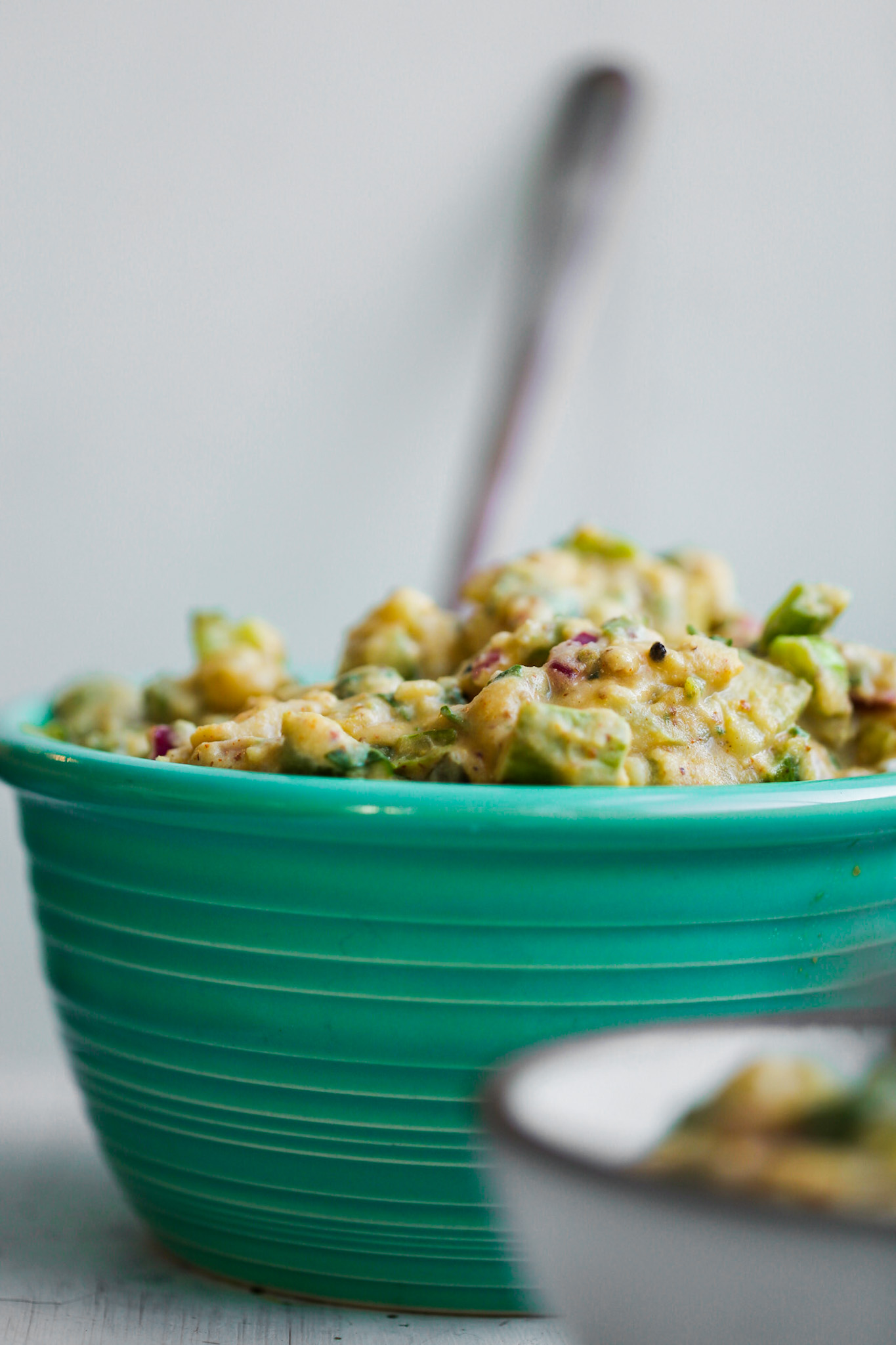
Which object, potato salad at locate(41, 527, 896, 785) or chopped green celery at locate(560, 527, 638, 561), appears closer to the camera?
potato salad at locate(41, 527, 896, 785)

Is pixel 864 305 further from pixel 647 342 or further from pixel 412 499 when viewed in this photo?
pixel 412 499

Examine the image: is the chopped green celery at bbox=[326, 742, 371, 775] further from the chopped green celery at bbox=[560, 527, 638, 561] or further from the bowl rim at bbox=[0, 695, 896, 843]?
the chopped green celery at bbox=[560, 527, 638, 561]

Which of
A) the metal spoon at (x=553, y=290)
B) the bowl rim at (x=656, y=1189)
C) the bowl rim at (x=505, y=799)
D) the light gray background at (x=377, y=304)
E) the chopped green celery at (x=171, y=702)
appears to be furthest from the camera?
the light gray background at (x=377, y=304)

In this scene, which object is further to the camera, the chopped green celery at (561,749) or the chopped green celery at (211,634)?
the chopped green celery at (211,634)

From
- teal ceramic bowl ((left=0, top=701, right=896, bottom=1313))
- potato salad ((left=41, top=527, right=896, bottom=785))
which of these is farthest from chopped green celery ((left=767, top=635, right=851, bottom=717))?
teal ceramic bowl ((left=0, top=701, right=896, bottom=1313))

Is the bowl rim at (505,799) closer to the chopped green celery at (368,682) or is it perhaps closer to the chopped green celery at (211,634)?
the chopped green celery at (368,682)

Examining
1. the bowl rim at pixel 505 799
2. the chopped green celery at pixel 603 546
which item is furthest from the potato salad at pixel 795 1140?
the chopped green celery at pixel 603 546

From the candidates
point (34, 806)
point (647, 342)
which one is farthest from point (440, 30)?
point (34, 806)
